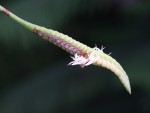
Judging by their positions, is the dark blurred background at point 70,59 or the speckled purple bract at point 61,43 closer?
the speckled purple bract at point 61,43

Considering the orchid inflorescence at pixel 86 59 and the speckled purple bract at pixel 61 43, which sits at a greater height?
the speckled purple bract at pixel 61 43

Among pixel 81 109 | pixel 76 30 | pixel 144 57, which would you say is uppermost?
pixel 76 30

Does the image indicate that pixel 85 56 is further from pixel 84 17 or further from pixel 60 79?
pixel 84 17

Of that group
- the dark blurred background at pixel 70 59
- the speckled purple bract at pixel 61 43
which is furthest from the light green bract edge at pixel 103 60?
the dark blurred background at pixel 70 59

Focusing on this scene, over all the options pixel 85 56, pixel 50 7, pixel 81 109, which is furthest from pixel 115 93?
pixel 85 56

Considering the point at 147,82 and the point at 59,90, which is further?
the point at 59,90

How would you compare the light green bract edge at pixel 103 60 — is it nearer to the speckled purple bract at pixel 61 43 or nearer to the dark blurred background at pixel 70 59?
the speckled purple bract at pixel 61 43

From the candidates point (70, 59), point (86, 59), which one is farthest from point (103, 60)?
point (70, 59)

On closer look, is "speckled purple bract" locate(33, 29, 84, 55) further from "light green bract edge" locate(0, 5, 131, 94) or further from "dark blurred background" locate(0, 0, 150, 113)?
"dark blurred background" locate(0, 0, 150, 113)
